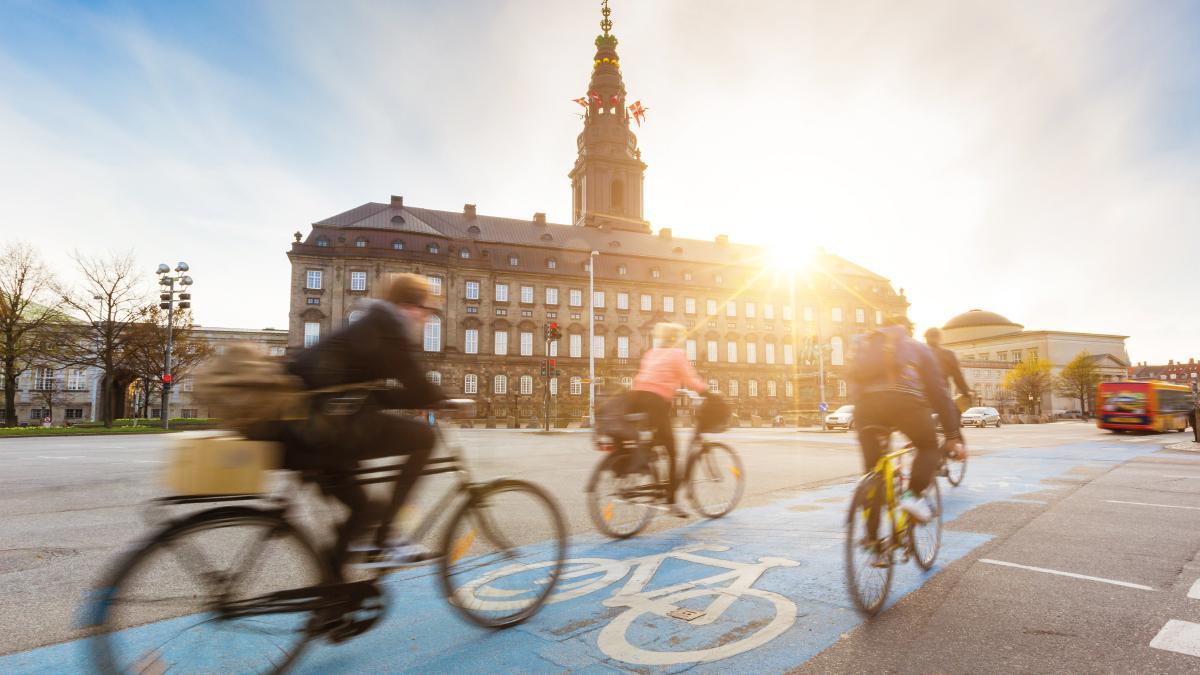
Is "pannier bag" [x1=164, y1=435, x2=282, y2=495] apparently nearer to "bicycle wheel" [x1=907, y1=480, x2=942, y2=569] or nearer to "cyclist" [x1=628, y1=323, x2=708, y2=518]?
"cyclist" [x1=628, y1=323, x2=708, y2=518]

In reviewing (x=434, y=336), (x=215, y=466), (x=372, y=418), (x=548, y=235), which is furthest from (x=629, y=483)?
(x=548, y=235)

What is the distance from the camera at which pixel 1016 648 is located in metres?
3.27

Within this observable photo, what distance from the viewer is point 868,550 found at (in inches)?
147

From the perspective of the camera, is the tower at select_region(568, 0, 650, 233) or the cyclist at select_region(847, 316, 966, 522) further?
the tower at select_region(568, 0, 650, 233)

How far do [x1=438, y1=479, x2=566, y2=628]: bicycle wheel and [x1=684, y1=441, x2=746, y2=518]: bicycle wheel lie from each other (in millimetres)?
2737

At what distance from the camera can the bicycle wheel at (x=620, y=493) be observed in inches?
220

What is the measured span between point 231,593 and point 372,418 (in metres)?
0.94

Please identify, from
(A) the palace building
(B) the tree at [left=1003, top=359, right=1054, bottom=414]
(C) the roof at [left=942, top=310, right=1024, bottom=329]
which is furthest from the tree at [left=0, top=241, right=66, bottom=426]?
(C) the roof at [left=942, top=310, right=1024, bottom=329]

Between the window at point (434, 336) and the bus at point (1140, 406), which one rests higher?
the window at point (434, 336)

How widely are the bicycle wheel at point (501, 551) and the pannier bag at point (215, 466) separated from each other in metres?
1.09

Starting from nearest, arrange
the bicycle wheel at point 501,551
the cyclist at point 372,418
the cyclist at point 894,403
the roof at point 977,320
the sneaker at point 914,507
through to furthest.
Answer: the cyclist at point 372,418 → the bicycle wheel at point 501,551 → the sneaker at point 914,507 → the cyclist at point 894,403 → the roof at point 977,320

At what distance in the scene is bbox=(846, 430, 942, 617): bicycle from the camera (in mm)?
3621

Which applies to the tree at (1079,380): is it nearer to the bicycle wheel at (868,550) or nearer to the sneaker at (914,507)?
the sneaker at (914,507)

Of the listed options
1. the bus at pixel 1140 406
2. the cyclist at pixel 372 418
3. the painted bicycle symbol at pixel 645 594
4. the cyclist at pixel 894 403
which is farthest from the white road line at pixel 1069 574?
the bus at pixel 1140 406
